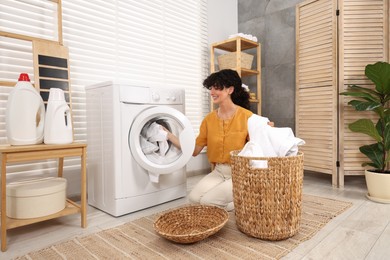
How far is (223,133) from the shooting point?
1.99m

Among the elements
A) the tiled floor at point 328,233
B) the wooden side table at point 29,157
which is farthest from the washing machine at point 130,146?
the wooden side table at point 29,157

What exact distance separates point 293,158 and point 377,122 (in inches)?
60.7

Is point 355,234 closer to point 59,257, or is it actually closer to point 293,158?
point 293,158

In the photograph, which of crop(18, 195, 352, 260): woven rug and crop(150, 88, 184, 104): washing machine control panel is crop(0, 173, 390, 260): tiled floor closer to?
crop(18, 195, 352, 260): woven rug

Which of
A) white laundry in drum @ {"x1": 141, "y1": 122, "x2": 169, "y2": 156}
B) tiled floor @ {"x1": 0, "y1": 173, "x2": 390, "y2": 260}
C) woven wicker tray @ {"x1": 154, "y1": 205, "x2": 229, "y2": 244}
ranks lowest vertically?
tiled floor @ {"x1": 0, "y1": 173, "x2": 390, "y2": 260}

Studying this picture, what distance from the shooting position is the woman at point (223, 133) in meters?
1.95

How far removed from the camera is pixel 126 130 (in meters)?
1.91

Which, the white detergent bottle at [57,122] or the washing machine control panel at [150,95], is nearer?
the white detergent bottle at [57,122]

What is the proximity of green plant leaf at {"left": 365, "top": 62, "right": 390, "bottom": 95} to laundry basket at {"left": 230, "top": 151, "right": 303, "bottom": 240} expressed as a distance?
133cm

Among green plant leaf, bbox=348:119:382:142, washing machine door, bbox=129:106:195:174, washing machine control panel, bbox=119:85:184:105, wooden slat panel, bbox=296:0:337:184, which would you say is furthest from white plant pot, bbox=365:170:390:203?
washing machine control panel, bbox=119:85:184:105

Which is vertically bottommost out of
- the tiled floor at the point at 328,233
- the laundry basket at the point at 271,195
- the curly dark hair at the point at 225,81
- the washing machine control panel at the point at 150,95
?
the tiled floor at the point at 328,233

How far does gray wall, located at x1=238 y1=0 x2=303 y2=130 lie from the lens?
10.9ft

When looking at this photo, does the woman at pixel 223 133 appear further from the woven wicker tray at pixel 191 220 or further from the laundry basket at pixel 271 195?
the laundry basket at pixel 271 195

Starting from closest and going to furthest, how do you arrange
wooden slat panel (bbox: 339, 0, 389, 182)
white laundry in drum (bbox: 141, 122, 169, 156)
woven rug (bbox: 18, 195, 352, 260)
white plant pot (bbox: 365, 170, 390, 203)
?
woven rug (bbox: 18, 195, 352, 260)
white laundry in drum (bbox: 141, 122, 169, 156)
white plant pot (bbox: 365, 170, 390, 203)
wooden slat panel (bbox: 339, 0, 389, 182)
